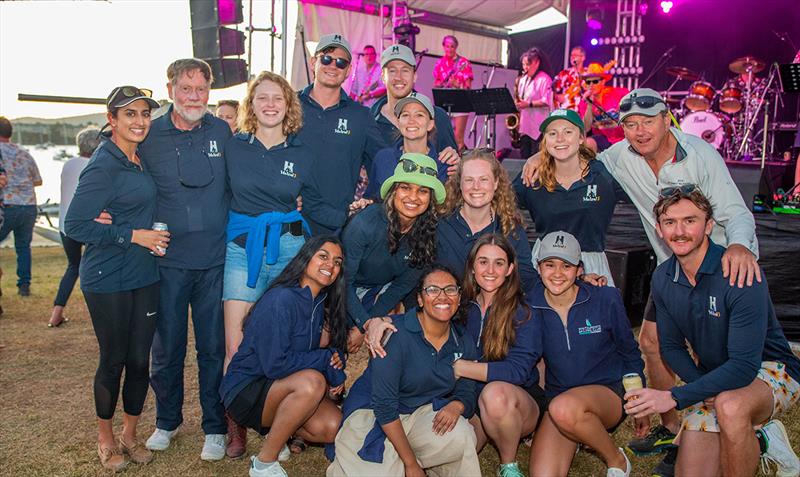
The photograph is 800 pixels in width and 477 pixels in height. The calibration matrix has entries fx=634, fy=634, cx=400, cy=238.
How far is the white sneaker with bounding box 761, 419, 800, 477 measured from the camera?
3178 millimetres

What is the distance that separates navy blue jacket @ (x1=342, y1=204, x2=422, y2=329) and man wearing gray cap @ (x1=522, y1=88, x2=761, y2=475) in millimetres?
987

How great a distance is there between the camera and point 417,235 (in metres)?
3.65

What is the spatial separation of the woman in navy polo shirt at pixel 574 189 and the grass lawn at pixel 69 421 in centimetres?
131

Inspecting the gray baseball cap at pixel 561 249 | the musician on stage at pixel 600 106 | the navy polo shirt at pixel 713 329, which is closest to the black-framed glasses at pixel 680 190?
the navy polo shirt at pixel 713 329

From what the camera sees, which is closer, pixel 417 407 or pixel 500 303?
pixel 417 407

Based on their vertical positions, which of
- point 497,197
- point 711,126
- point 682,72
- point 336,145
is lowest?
point 497,197

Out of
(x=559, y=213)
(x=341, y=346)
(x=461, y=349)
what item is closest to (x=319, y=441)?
(x=341, y=346)

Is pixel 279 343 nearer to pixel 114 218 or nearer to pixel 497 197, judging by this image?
pixel 114 218

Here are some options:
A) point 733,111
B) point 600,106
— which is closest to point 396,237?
point 600,106

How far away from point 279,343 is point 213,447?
867 mm

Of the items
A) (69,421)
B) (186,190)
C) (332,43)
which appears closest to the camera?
(186,190)

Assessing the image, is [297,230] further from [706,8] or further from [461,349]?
[706,8]

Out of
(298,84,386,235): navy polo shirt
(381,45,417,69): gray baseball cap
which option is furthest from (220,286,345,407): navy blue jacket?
(381,45,417,69): gray baseball cap

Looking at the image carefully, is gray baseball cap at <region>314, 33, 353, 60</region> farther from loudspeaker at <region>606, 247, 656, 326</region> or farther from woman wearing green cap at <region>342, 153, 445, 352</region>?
loudspeaker at <region>606, 247, 656, 326</region>
